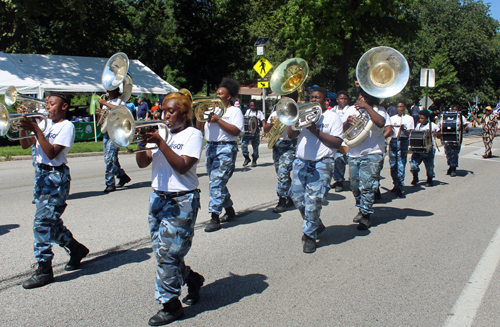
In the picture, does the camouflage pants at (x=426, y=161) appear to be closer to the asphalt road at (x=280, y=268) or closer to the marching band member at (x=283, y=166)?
the asphalt road at (x=280, y=268)

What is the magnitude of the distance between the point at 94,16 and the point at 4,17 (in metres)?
4.99

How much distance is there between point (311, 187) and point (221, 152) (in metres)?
1.62

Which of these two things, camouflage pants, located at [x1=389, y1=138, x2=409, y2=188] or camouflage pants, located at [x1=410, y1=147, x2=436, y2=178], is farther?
camouflage pants, located at [x1=410, y1=147, x2=436, y2=178]

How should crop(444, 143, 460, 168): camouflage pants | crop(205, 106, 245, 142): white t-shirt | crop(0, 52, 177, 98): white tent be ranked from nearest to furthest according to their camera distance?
crop(205, 106, 245, 142): white t-shirt < crop(444, 143, 460, 168): camouflage pants < crop(0, 52, 177, 98): white tent

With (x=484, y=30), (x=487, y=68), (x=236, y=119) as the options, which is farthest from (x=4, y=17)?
(x=484, y=30)

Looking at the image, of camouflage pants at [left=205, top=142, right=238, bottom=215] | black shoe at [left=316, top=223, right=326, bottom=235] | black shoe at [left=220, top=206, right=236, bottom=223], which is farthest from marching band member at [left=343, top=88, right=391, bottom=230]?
black shoe at [left=220, top=206, right=236, bottom=223]

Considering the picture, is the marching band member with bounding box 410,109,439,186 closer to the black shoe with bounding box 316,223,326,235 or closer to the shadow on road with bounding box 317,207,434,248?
the shadow on road with bounding box 317,207,434,248

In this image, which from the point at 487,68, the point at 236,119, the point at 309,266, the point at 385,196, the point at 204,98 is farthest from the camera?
the point at 487,68

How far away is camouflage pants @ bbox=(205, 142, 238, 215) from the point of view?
6.06 meters

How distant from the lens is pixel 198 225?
20.4 ft

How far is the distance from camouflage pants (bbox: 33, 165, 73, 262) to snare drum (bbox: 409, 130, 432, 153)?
713cm

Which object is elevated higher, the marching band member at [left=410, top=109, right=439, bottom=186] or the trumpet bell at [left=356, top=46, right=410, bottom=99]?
the trumpet bell at [left=356, top=46, right=410, bottom=99]

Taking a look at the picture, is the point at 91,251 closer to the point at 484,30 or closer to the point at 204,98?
the point at 204,98

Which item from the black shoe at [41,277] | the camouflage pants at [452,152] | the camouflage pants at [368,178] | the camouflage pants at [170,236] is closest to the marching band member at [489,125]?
the camouflage pants at [452,152]
